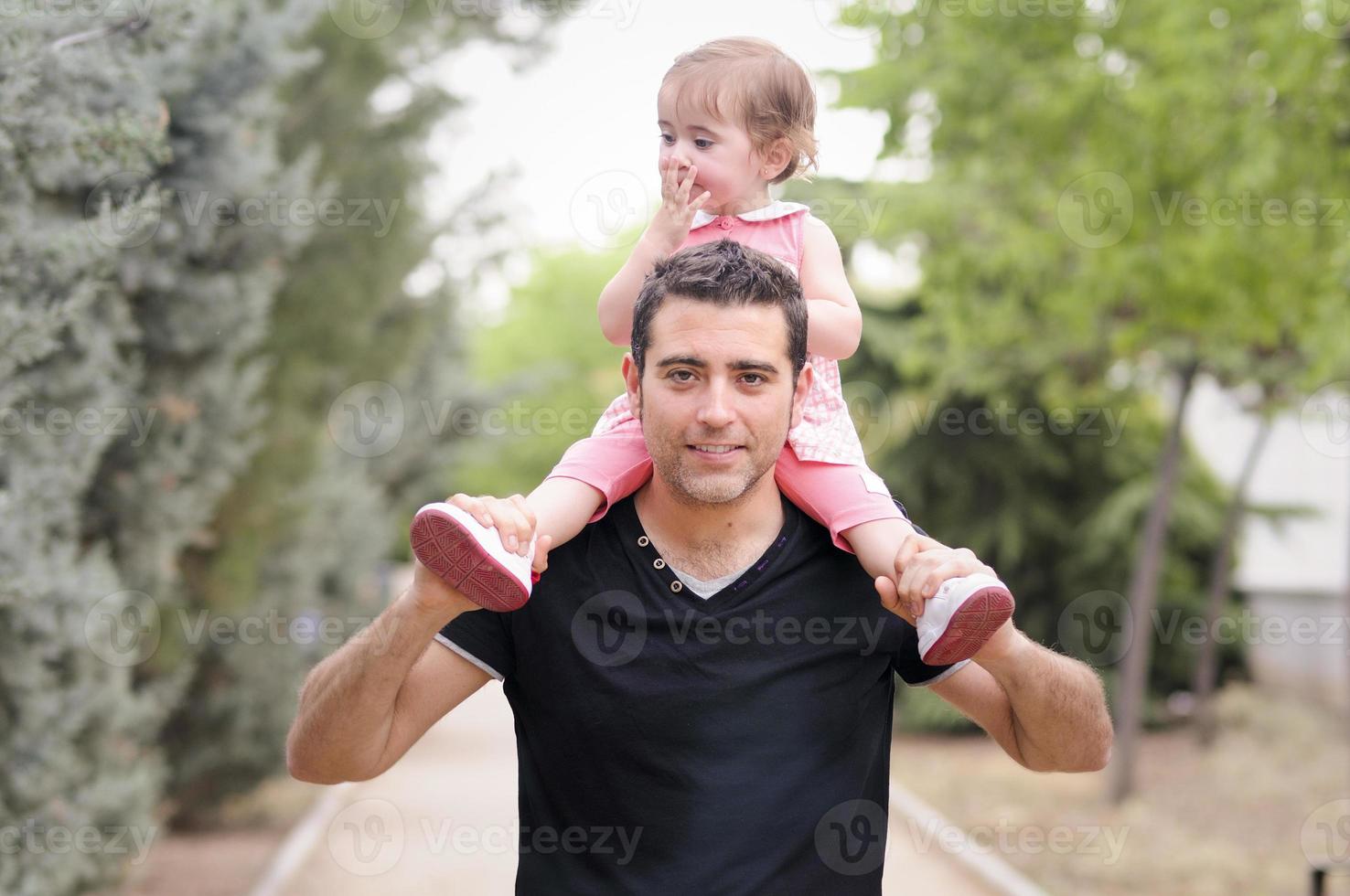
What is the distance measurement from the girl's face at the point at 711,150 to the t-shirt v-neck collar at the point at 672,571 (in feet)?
2.52

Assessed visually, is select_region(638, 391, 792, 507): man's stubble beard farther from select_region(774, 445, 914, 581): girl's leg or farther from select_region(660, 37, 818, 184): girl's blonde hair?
select_region(660, 37, 818, 184): girl's blonde hair

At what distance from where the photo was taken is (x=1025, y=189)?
35.8 ft

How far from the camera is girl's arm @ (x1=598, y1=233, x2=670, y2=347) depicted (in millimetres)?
3301

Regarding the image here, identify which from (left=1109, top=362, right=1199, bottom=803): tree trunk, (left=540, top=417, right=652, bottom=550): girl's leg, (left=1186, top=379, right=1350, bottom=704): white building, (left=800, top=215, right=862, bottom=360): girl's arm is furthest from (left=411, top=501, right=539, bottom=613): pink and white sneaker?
(left=1186, top=379, right=1350, bottom=704): white building

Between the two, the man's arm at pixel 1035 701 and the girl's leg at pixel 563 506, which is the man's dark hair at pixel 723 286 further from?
the man's arm at pixel 1035 701

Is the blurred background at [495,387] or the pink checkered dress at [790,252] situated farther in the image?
the blurred background at [495,387]

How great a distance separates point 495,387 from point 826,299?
15.3 meters

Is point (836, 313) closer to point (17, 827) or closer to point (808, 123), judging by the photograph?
point (808, 123)

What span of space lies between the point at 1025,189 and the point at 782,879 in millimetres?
8791

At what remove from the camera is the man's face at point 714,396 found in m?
3.00

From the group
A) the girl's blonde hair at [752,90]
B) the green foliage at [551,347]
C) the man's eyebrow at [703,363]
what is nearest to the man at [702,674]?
the man's eyebrow at [703,363]

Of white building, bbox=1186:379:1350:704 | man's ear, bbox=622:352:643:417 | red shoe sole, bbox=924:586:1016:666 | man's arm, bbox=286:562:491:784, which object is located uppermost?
white building, bbox=1186:379:1350:704

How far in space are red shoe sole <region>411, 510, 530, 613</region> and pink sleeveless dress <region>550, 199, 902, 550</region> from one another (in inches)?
21.9

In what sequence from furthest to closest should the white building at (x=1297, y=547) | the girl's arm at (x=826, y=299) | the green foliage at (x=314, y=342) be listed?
the white building at (x=1297, y=547) → the green foliage at (x=314, y=342) → the girl's arm at (x=826, y=299)
